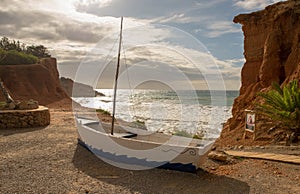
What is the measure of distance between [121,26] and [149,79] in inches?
100

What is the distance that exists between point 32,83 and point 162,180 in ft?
92.9

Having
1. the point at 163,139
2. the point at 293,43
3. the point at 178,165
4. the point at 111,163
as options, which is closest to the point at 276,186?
the point at 178,165

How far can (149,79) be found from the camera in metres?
9.77

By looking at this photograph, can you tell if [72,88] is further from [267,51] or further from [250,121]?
[250,121]

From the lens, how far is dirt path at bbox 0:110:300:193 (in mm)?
4711

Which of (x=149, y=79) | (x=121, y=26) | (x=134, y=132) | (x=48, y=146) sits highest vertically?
(x=121, y=26)

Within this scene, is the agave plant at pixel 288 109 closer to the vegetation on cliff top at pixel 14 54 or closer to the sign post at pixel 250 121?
the sign post at pixel 250 121

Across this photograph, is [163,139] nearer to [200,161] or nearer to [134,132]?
[134,132]

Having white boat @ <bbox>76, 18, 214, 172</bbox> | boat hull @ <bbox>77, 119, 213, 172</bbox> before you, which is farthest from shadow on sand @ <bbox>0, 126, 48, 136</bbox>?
boat hull @ <bbox>77, 119, 213, 172</bbox>

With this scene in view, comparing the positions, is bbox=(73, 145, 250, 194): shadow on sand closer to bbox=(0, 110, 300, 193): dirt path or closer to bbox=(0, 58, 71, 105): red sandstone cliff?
bbox=(0, 110, 300, 193): dirt path

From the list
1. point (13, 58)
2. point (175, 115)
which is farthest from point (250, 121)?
point (13, 58)

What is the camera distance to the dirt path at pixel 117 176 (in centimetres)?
471

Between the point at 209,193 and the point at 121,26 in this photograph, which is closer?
the point at 209,193

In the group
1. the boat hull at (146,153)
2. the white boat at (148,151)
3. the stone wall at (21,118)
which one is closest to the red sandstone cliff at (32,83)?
the stone wall at (21,118)
